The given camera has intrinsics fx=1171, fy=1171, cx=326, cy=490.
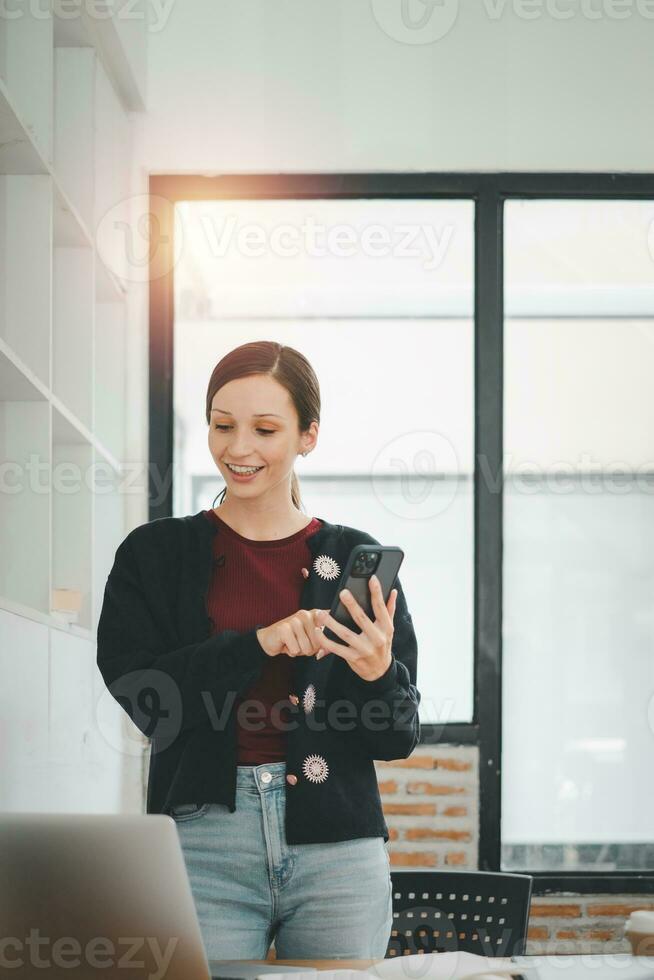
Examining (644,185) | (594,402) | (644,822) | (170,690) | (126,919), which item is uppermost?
(644,185)

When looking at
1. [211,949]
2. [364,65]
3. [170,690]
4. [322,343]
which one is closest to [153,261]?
[322,343]

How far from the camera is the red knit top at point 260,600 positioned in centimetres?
147

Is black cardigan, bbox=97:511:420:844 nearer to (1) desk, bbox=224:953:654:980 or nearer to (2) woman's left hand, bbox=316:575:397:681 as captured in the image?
(2) woman's left hand, bbox=316:575:397:681

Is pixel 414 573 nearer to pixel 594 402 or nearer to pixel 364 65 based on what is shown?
pixel 594 402

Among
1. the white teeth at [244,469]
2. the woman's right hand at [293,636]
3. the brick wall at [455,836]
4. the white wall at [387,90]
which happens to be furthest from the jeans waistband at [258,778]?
the white wall at [387,90]

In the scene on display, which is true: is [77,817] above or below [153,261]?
below

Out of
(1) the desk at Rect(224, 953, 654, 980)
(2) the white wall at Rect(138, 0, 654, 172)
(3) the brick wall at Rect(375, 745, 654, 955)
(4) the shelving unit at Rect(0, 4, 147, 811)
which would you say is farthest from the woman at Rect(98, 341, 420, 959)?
(2) the white wall at Rect(138, 0, 654, 172)

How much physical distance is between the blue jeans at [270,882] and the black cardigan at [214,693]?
20 millimetres

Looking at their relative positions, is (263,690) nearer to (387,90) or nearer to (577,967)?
(577,967)

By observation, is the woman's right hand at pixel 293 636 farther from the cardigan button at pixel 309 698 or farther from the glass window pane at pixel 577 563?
the glass window pane at pixel 577 563

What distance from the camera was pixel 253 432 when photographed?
1.59m

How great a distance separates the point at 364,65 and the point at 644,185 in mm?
823

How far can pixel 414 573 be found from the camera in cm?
317

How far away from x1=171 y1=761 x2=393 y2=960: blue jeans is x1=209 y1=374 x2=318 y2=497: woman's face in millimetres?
384
